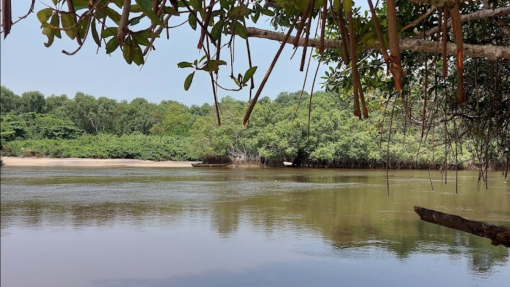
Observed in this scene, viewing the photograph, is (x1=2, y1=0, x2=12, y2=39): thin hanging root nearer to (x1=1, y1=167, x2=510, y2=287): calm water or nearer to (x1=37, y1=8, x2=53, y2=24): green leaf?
(x1=37, y1=8, x2=53, y2=24): green leaf

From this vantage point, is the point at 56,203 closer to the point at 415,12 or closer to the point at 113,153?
the point at 415,12

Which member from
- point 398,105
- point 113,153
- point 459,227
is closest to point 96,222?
point 398,105

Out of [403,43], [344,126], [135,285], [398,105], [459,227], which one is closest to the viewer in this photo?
[459,227]

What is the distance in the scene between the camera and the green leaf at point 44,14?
664mm

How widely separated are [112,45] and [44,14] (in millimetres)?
96

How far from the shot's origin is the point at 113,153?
76.8ft

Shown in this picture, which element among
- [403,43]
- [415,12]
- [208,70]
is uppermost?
[415,12]

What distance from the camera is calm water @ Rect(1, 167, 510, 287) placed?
454 cm

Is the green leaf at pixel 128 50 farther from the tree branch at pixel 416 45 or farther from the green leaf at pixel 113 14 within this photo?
the tree branch at pixel 416 45

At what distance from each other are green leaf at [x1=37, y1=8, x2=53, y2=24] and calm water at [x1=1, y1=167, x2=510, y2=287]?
3969 millimetres

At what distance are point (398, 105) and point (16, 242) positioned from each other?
4.62 metres

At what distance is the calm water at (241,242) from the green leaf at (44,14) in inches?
156

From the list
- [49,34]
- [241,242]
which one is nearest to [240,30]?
[49,34]

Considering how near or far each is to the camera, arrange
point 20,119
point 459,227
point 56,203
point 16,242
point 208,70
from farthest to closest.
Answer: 1. point 20,119
2. point 56,203
3. point 16,242
4. point 459,227
5. point 208,70
